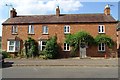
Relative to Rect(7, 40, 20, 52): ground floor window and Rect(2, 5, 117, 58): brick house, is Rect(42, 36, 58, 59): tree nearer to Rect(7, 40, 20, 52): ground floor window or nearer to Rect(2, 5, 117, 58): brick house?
Rect(2, 5, 117, 58): brick house

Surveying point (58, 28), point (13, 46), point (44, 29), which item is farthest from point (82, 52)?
point (13, 46)

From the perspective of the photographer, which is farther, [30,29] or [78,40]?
[30,29]

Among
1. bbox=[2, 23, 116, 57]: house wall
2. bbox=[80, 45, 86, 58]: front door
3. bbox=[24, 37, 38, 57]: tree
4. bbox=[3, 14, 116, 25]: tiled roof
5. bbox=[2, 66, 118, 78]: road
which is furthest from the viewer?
bbox=[3, 14, 116, 25]: tiled roof

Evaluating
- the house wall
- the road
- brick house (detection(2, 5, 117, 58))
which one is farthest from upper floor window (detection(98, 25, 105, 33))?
the road

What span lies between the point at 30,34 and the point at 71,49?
7417 mm

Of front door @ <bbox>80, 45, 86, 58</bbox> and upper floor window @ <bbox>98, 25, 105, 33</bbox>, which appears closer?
front door @ <bbox>80, 45, 86, 58</bbox>

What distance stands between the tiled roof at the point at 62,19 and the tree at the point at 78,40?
2.62 meters

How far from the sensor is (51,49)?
110 ft

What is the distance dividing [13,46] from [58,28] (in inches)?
319

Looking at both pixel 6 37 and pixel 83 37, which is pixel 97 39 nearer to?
pixel 83 37

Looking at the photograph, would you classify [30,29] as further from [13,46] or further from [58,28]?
[58,28]

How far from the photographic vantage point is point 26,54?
114ft

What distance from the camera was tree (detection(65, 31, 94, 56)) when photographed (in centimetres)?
3372

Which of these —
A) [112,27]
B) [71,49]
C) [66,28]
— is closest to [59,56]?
[71,49]
